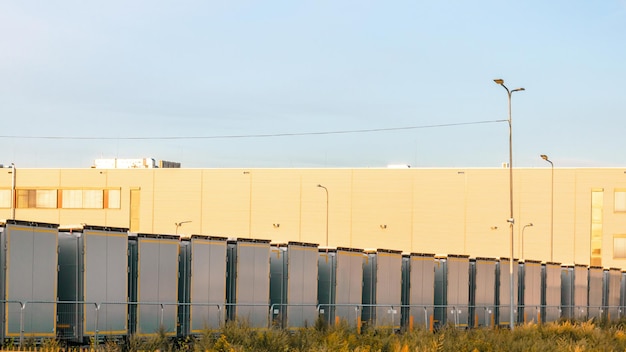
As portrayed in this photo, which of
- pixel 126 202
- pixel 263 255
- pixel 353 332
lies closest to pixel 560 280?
pixel 263 255

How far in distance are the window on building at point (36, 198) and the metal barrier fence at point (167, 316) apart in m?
63.1

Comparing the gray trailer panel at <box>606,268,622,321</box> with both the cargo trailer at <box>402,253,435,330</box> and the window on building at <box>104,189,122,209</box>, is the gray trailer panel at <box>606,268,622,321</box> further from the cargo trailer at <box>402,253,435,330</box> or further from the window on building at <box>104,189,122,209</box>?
the window on building at <box>104,189,122,209</box>

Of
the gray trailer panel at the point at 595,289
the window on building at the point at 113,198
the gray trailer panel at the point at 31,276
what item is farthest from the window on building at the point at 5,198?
the gray trailer panel at the point at 31,276

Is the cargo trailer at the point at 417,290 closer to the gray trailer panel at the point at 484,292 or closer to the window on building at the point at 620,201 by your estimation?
the gray trailer panel at the point at 484,292

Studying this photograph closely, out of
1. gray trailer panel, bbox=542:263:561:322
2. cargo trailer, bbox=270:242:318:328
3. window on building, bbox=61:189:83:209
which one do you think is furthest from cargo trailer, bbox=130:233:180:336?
window on building, bbox=61:189:83:209

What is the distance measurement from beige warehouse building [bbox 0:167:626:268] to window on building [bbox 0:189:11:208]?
0.11m

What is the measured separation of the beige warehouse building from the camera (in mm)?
83625

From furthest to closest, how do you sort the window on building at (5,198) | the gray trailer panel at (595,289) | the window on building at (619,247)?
1. the window on building at (5,198)
2. the window on building at (619,247)
3. the gray trailer panel at (595,289)

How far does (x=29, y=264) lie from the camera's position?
24.0m

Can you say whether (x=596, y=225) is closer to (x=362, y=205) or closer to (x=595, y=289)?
(x=362, y=205)

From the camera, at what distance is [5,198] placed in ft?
312

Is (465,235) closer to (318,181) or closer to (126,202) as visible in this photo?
(318,181)

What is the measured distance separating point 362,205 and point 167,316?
6080 cm

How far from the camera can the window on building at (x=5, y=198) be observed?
311ft
